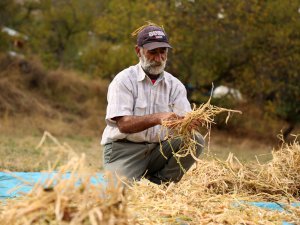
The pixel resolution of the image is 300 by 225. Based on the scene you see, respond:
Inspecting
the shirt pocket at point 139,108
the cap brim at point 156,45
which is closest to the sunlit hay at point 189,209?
the shirt pocket at point 139,108

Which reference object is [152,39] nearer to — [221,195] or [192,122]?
[192,122]

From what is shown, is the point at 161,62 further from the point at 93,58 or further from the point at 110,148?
the point at 93,58

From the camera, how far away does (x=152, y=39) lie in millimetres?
5383

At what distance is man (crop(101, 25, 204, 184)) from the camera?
210 inches

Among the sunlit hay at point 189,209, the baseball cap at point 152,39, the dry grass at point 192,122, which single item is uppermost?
the baseball cap at point 152,39

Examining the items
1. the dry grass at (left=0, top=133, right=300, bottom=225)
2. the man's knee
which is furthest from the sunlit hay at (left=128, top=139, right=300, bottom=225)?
the man's knee

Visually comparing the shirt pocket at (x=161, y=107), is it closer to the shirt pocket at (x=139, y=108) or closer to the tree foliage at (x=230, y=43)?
the shirt pocket at (x=139, y=108)

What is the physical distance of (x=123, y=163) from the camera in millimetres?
5387

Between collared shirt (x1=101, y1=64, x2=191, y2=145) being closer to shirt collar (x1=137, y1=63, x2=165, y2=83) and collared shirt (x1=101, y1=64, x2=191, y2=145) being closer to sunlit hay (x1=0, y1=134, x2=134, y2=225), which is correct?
shirt collar (x1=137, y1=63, x2=165, y2=83)

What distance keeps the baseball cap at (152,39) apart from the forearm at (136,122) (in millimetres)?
667

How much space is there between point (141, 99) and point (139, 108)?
0.08 m

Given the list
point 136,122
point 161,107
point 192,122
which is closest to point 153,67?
point 161,107

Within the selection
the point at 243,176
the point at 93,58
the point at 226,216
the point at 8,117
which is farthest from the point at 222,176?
the point at 93,58

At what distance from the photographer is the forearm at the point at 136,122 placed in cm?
487
